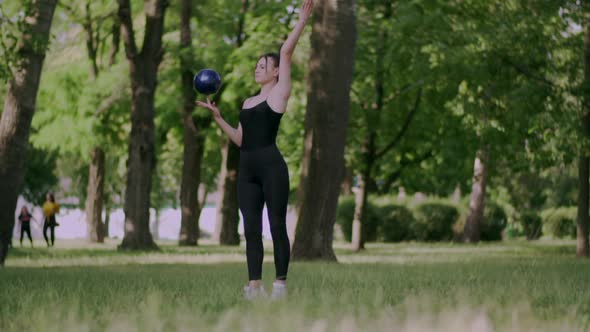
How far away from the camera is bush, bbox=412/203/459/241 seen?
41.2m

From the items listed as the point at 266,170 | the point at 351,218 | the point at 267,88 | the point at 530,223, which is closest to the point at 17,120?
the point at 267,88

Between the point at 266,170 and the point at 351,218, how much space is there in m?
34.1

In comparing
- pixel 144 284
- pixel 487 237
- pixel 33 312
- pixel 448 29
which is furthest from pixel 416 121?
pixel 33 312

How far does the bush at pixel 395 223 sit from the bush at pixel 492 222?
10.6 feet

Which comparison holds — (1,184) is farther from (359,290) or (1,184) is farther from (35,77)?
(359,290)

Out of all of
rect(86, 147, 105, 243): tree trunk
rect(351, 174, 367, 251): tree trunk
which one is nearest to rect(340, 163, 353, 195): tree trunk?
rect(86, 147, 105, 243): tree trunk

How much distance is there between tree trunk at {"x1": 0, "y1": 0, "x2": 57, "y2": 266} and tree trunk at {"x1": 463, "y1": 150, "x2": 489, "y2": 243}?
2304cm

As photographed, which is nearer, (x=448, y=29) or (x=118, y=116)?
(x=448, y=29)

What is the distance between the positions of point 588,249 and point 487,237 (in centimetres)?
2019

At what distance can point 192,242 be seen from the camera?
31.3 metres

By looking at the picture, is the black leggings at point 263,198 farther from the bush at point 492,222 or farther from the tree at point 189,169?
the bush at point 492,222

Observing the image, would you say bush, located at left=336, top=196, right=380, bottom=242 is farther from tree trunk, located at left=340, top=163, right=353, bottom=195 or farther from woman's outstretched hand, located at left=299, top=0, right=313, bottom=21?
woman's outstretched hand, located at left=299, top=0, right=313, bottom=21

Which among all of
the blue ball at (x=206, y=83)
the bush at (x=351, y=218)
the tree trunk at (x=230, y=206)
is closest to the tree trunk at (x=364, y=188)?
the tree trunk at (x=230, y=206)

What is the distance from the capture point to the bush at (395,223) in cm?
4131
